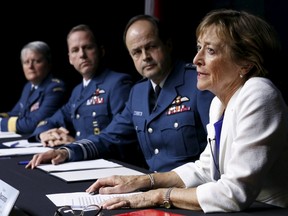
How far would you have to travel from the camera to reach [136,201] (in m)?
1.83

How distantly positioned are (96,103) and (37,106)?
1086 mm

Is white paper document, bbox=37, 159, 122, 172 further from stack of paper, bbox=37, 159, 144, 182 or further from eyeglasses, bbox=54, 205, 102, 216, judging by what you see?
eyeglasses, bbox=54, 205, 102, 216

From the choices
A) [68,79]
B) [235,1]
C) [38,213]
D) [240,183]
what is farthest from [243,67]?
[68,79]

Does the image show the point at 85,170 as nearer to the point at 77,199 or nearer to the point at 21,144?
the point at 77,199

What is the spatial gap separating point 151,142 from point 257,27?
1180 millimetres

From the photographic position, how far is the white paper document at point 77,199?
6.14 ft

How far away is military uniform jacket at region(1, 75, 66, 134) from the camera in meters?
4.48

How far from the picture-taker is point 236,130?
185 centimetres

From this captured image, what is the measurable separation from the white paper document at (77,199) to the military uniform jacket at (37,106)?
2482 mm

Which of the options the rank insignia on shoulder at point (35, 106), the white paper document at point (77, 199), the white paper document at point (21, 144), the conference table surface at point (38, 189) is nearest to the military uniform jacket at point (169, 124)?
the conference table surface at point (38, 189)

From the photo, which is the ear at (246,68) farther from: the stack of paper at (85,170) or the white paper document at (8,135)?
the white paper document at (8,135)

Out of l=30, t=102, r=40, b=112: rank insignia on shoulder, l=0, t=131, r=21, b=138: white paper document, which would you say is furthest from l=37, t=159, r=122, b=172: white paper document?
l=30, t=102, r=40, b=112: rank insignia on shoulder

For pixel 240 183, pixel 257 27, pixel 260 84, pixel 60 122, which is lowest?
pixel 60 122

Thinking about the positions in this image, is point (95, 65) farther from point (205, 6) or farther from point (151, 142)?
point (151, 142)
